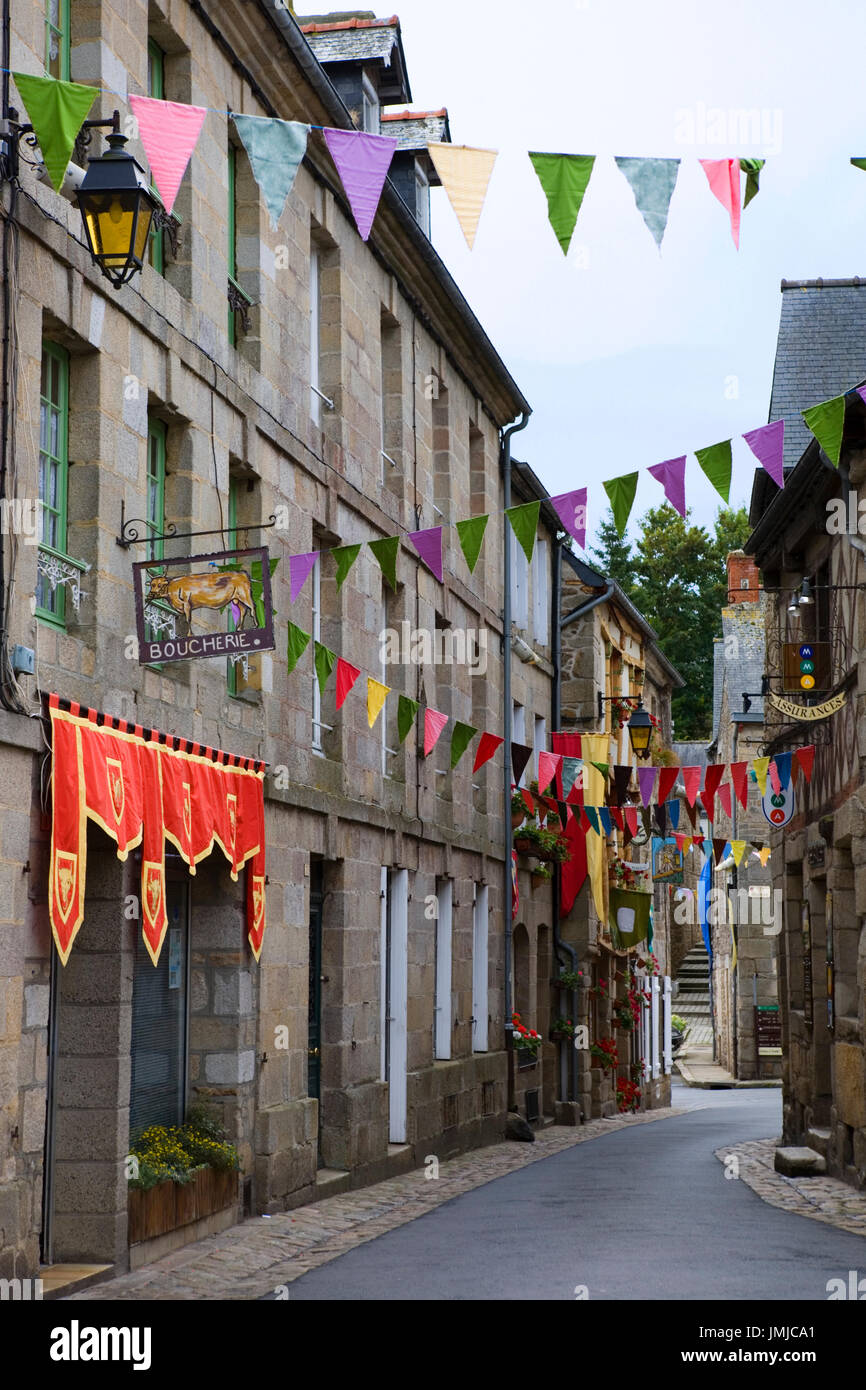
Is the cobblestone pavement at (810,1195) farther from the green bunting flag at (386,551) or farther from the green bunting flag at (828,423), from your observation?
the green bunting flag at (386,551)

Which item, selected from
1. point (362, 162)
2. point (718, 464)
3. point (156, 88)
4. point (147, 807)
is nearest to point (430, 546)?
point (718, 464)

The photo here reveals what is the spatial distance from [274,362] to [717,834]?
3476 centimetres

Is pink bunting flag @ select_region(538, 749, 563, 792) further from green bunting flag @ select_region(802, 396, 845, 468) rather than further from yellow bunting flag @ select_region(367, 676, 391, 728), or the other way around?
green bunting flag @ select_region(802, 396, 845, 468)

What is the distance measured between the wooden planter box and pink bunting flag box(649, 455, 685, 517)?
5.18m

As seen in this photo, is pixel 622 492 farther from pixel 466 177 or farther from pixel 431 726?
pixel 431 726

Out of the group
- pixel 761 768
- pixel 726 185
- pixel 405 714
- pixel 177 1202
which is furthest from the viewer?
pixel 761 768

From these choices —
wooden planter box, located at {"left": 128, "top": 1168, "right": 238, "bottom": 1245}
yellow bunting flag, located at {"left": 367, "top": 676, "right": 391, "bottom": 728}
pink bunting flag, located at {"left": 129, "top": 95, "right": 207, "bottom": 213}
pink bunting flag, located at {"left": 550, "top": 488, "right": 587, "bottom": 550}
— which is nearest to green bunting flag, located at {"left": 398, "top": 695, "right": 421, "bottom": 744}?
yellow bunting flag, located at {"left": 367, "top": 676, "right": 391, "bottom": 728}

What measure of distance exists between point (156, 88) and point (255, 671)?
12.6 feet

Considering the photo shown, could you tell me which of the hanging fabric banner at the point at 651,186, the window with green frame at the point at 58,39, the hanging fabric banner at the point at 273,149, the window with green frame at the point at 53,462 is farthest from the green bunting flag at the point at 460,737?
the hanging fabric banner at the point at 273,149

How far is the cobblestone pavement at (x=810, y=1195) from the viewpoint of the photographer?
1153cm

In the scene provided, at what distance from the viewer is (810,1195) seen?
1314 centimetres

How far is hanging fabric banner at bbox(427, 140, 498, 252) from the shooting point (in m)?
7.86

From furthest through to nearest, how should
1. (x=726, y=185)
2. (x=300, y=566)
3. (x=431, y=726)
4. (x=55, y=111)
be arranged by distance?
(x=431, y=726) → (x=300, y=566) → (x=726, y=185) → (x=55, y=111)
